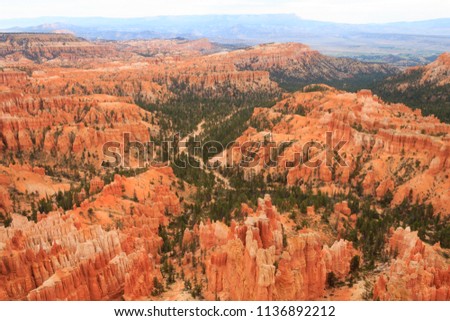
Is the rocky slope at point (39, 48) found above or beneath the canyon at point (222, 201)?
above

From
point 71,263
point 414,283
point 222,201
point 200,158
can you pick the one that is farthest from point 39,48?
point 414,283

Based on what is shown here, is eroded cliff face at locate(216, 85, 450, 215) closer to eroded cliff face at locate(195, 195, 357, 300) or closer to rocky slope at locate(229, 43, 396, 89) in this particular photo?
eroded cliff face at locate(195, 195, 357, 300)

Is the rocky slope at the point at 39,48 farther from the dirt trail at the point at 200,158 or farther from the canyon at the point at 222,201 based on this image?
the dirt trail at the point at 200,158

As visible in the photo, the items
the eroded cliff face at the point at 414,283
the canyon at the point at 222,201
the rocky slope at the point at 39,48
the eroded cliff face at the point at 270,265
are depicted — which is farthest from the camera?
the rocky slope at the point at 39,48

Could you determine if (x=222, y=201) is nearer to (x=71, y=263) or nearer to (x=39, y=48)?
(x=71, y=263)

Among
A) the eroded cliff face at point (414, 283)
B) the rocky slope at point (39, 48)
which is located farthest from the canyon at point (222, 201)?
the rocky slope at point (39, 48)

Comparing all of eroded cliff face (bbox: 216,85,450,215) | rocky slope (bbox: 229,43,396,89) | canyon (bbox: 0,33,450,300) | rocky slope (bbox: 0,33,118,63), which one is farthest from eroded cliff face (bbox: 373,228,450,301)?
rocky slope (bbox: 0,33,118,63)

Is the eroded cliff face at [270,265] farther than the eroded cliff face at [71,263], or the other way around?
the eroded cliff face at [71,263]

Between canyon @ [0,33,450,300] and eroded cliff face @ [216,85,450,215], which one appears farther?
eroded cliff face @ [216,85,450,215]

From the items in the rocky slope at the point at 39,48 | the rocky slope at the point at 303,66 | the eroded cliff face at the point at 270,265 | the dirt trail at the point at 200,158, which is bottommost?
the dirt trail at the point at 200,158
